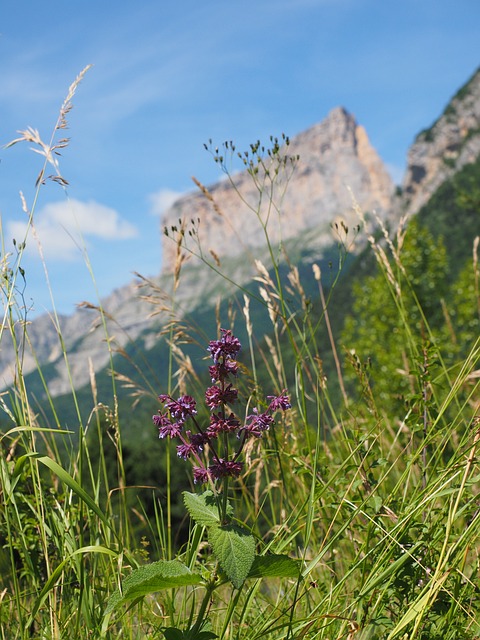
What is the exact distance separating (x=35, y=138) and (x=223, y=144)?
0.91 m

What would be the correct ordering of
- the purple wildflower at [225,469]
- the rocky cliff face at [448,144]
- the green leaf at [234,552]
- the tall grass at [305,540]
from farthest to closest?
the rocky cliff face at [448,144] → the tall grass at [305,540] → the purple wildflower at [225,469] → the green leaf at [234,552]

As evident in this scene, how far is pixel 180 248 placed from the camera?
2.70m

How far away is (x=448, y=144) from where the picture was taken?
171750mm

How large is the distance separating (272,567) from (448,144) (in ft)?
622

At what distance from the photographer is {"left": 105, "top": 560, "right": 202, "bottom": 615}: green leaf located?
1.33m

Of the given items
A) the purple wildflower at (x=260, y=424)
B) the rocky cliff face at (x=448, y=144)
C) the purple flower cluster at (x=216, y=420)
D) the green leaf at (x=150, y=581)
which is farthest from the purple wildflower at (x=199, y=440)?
the rocky cliff face at (x=448, y=144)

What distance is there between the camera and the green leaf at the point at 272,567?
1.40 m

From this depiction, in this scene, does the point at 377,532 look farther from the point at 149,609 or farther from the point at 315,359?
the point at 149,609

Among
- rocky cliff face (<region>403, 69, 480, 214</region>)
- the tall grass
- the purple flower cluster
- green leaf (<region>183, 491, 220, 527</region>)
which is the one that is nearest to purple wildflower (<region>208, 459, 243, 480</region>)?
the purple flower cluster

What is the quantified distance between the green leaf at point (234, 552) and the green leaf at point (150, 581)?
3.4 inches

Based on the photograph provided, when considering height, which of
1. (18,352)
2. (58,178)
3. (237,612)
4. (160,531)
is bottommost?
(237,612)

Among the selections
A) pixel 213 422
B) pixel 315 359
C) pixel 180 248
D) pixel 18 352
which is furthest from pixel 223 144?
pixel 213 422

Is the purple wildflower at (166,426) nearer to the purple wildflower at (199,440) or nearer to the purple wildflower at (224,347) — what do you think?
the purple wildflower at (199,440)

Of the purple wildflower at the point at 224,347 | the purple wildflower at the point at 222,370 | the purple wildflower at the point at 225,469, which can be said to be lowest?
the purple wildflower at the point at 225,469
